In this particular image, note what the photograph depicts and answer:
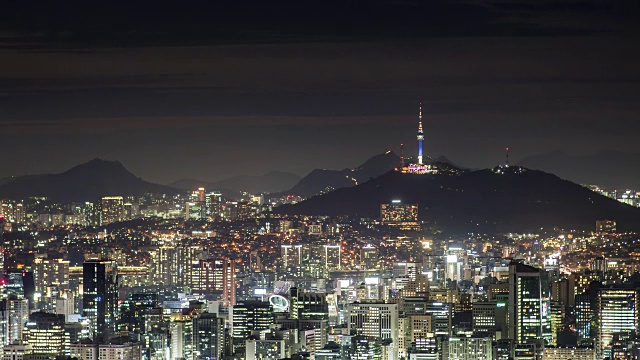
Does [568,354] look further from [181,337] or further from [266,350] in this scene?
[181,337]

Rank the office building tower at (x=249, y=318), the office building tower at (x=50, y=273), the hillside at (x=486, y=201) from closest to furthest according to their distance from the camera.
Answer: the office building tower at (x=249, y=318), the office building tower at (x=50, y=273), the hillside at (x=486, y=201)

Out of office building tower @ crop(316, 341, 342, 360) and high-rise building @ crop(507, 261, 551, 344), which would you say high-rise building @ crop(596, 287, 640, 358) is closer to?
high-rise building @ crop(507, 261, 551, 344)

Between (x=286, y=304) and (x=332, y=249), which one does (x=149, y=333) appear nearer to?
(x=286, y=304)

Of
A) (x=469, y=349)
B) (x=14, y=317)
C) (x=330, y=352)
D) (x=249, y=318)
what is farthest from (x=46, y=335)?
(x=469, y=349)

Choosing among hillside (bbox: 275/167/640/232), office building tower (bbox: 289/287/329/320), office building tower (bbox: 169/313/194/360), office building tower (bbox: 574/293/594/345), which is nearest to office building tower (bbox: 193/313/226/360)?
office building tower (bbox: 169/313/194/360)

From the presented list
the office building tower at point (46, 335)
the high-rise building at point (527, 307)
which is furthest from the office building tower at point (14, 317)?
the high-rise building at point (527, 307)

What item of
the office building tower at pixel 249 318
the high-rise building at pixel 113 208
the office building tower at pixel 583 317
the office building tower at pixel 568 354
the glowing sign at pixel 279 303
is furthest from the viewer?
the high-rise building at pixel 113 208

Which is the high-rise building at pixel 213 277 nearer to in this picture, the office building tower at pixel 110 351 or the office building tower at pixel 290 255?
the office building tower at pixel 290 255
